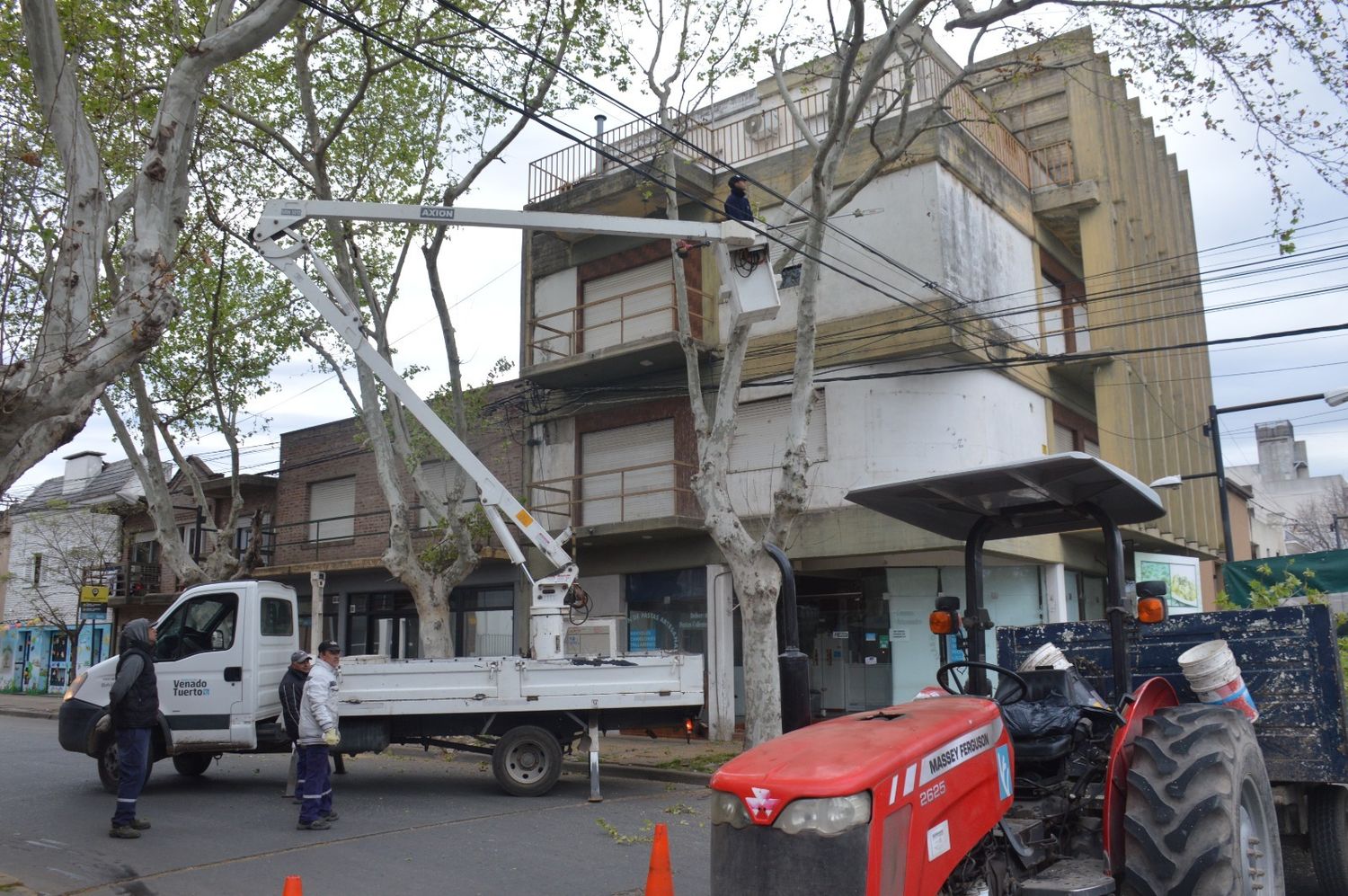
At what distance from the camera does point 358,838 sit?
952cm

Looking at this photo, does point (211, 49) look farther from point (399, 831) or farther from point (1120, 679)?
point (1120, 679)

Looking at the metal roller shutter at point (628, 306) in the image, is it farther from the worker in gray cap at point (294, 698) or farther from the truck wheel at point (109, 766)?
the truck wheel at point (109, 766)

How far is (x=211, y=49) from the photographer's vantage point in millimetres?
8172

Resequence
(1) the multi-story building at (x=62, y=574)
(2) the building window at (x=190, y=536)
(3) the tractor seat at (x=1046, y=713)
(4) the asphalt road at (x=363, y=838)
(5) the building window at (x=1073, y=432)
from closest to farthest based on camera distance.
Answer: (3) the tractor seat at (x=1046, y=713) → (4) the asphalt road at (x=363, y=838) → (5) the building window at (x=1073, y=432) → (2) the building window at (x=190, y=536) → (1) the multi-story building at (x=62, y=574)

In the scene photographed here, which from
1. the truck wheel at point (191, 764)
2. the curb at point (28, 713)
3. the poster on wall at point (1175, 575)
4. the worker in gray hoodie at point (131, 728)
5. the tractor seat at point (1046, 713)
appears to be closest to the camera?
the tractor seat at point (1046, 713)

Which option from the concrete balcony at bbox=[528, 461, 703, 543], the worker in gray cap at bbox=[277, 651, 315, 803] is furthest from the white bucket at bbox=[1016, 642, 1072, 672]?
the concrete balcony at bbox=[528, 461, 703, 543]

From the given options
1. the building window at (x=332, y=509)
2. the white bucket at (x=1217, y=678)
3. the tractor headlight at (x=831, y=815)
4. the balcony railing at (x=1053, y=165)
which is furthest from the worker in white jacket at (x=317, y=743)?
the balcony railing at (x=1053, y=165)

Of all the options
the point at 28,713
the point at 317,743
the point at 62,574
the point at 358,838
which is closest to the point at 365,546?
the point at 28,713

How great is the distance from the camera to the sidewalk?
1402 cm

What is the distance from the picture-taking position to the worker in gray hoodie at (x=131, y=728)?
9.44 meters

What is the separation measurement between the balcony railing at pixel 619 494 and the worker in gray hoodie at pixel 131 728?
1041 centimetres

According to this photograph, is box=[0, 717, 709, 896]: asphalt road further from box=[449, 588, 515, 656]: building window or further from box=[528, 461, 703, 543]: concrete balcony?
box=[449, 588, 515, 656]: building window

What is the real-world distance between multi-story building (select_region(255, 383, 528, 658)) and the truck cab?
24.9 feet

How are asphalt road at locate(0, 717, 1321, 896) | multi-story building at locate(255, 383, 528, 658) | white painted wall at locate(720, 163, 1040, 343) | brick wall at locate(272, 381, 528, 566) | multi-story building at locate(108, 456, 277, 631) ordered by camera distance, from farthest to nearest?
multi-story building at locate(108, 456, 277, 631) → brick wall at locate(272, 381, 528, 566) → multi-story building at locate(255, 383, 528, 658) → white painted wall at locate(720, 163, 1040, 343) → asphalt road at locate(0, 717, 1321, 896)
